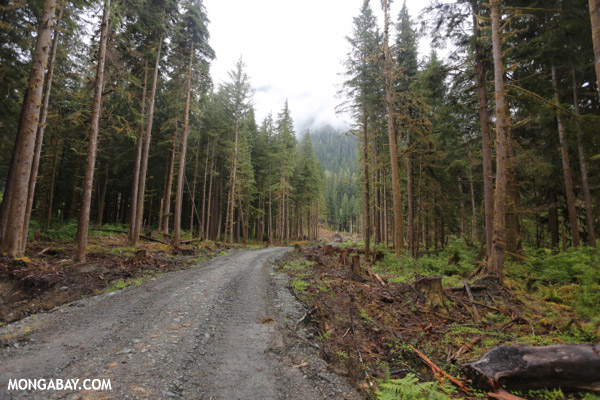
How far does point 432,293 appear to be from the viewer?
6734mm

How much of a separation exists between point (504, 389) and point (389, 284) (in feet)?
18.3

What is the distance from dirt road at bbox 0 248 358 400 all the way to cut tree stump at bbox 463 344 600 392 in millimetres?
1912

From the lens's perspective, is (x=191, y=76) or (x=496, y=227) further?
(x=191, y=76)

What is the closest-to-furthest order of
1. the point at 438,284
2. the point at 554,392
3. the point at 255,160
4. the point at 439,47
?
the point at 554,392, the point at 438,284, the point at 439,47, the point at 255,160

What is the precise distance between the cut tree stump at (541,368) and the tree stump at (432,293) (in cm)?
309

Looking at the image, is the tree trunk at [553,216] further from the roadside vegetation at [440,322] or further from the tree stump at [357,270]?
the tree stump at [357,270]

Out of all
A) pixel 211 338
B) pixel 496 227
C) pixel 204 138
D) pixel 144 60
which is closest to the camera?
pixel 211 338

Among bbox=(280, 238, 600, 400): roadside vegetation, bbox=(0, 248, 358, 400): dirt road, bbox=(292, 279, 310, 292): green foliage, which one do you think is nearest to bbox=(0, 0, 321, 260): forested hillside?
bbox=(0, 248, 358, 400): dirt road

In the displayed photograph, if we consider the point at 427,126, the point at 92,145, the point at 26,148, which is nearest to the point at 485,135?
the point at 427,126

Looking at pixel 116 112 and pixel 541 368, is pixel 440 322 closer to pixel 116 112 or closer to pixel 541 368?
pixel 541 368

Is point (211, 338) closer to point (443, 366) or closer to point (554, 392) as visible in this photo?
point (443, 366)

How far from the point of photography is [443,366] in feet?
13.9

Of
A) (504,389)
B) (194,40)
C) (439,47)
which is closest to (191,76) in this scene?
(194,40)

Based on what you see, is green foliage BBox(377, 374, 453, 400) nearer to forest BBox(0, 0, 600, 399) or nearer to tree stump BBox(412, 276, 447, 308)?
forest BBox(0, 0, 600, 399)
